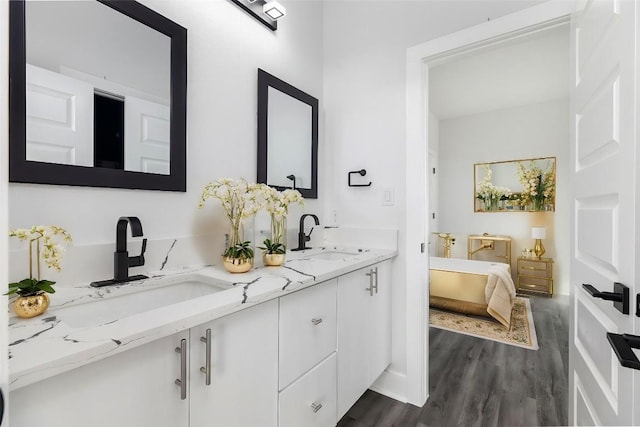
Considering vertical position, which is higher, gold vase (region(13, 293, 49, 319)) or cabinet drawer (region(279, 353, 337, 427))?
gold vase (region(13, 293, 49, 319))

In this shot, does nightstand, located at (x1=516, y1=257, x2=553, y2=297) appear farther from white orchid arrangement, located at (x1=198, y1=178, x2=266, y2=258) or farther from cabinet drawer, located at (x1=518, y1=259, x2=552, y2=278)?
white orchid arrangement, located at (x1=198, y1=178, x2=266, y2=258)

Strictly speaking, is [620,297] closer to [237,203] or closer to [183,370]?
[183,370]

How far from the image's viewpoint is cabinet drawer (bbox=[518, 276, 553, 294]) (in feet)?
13.6

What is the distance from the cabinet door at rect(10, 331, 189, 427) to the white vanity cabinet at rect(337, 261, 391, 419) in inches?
32.0

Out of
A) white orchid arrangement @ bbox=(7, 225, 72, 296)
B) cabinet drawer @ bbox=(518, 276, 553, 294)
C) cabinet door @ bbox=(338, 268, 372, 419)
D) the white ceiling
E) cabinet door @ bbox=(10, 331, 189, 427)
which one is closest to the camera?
cabinet door @ bbox=(10, 331, 189, 427)

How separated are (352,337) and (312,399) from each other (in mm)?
369

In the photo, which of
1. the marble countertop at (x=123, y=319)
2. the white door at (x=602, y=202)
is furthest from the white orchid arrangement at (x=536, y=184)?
the marble countertop at (x=123, y=319)

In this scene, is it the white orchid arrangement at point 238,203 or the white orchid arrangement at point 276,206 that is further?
the white orchid arrangement at point 276,206

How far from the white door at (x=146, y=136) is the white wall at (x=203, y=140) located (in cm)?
11

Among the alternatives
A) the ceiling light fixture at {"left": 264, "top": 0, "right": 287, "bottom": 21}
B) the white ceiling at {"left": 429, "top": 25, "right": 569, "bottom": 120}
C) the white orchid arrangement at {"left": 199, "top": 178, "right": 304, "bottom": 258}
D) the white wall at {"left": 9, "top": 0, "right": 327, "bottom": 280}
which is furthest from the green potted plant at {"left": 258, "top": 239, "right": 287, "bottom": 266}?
the white ceiling at {"left": 429, "top": 25, "right": 569, "bottom": 120}

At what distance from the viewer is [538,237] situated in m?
4.26

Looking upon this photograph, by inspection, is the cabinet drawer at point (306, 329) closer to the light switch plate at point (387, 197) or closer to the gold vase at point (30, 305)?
the gold vase at point (30, 305)

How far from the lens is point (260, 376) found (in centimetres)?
101

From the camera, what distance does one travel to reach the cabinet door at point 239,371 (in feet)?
2.72
